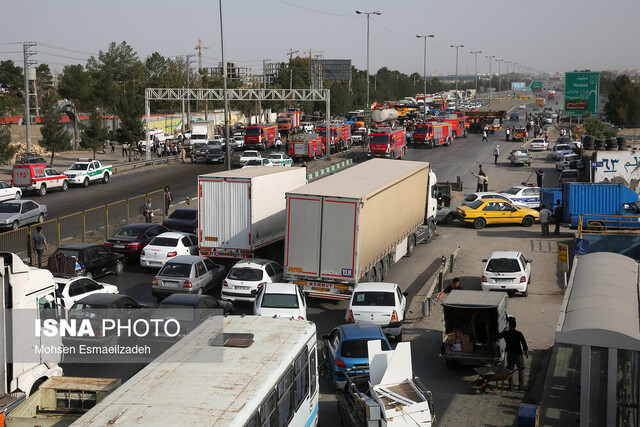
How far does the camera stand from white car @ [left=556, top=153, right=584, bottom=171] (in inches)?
1918

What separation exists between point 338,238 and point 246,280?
2845mm

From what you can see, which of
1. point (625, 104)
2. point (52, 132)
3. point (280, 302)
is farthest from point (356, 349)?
point (625, 104)

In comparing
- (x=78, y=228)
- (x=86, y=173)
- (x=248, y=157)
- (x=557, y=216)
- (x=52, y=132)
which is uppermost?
(x=52, y=132)

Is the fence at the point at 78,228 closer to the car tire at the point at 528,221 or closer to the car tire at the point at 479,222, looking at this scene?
the car tire at the point at 479,222

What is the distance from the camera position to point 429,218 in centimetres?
3023

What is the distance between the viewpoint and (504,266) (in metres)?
22.0

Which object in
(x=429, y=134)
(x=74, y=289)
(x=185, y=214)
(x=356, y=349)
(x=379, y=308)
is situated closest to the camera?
(x=356, y=349)

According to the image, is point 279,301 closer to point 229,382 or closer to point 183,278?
point 183,278

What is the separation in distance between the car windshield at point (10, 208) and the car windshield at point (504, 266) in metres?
19.3

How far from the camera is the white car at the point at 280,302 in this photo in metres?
17.4

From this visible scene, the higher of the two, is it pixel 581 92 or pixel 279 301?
pixel 581 92

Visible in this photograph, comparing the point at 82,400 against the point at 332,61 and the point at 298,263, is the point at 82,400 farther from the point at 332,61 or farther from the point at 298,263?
the point at 332,61

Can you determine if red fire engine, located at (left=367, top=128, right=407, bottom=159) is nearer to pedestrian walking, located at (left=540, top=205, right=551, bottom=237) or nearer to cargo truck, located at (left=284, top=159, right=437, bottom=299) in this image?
pedestrian walking, located at (left=540, top=205, right=551, bottom=237)

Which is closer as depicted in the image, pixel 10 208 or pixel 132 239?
pixel 132 239
